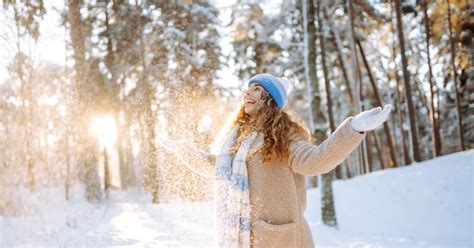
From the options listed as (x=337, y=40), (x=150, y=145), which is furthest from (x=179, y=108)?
(x=337, y=40)

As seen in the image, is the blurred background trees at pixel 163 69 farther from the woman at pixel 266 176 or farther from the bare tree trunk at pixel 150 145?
the woman at pixel 266 176

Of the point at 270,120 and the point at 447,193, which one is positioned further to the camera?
the point at 447,193

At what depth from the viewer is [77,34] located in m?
14.2

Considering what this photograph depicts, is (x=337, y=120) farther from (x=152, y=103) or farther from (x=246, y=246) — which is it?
(x=246, y=246)

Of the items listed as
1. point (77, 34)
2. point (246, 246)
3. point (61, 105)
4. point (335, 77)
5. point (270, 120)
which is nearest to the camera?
point (246, 246)

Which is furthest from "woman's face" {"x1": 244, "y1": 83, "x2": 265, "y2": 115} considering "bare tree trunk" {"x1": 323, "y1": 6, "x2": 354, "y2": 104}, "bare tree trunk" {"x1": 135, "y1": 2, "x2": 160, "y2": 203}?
"bare tree trunk" {"x1": 323, "y1": 6, "x2": 354, "y2": 104}

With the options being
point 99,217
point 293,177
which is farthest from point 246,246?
point 99,217

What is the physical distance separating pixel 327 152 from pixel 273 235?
61 cm

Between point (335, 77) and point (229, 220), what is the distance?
20.5 m

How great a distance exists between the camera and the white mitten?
2299mm

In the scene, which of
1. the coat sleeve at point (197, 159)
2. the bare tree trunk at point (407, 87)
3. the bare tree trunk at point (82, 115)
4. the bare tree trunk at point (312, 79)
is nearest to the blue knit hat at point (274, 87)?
the coat sleeve at point (197, 159)

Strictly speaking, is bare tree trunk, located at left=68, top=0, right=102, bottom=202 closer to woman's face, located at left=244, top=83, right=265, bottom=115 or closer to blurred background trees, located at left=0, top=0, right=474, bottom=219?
blurred background trees, located at left=0, top=0, right=474, bottom=219

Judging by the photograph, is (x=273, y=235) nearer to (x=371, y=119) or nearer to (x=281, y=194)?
(x=281, y=194)

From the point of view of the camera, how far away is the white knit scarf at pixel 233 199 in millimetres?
2748
